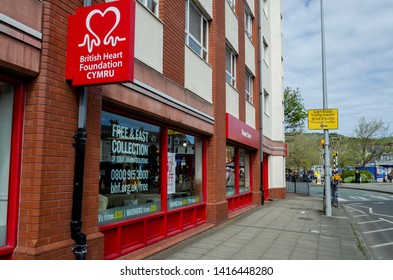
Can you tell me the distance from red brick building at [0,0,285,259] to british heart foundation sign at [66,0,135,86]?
20 centimetres

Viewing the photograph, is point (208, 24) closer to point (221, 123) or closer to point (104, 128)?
point (221, 123)

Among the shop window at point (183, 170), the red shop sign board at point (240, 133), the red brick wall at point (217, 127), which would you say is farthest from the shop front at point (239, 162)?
the shop window at point (183, 170)

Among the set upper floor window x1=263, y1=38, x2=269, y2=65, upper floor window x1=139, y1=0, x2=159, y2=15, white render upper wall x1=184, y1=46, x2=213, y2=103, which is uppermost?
upper floor window x1=263, y1=38, x2=269, y2=65

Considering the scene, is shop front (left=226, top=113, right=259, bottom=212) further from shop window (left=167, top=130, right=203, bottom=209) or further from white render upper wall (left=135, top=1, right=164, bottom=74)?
white render upper wall (left=135, top=1, right=164, bottom=74)

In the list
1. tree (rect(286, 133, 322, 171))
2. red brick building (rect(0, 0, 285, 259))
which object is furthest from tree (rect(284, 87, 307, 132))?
red brick building (rect(0, 0, 285, 259))

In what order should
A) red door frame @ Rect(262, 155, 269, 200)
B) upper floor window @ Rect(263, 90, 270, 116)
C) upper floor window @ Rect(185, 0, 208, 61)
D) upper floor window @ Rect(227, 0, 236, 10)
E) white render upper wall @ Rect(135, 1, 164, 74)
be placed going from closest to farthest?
white render upper wall @ Rect(135, 1, 164, 74) → upper floor window @ Rect(185, 0, 208, 61) → upper floor window @ Rect(227, 0, 236, 10) → upper floor window @ Rect(263, 90, 270, 116) → red door frame @ Rect(262, 155, 269, 200)

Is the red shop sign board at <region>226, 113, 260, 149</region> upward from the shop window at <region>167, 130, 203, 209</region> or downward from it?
upward

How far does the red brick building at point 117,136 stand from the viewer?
3957 millimetres

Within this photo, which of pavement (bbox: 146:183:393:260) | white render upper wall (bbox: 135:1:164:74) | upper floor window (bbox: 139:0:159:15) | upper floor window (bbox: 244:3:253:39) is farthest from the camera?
upper floor window (bbox: 244:3:253:39)

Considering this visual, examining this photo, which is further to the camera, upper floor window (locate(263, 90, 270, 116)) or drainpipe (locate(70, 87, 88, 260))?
upper floor window (locate(263, 90, 270, 116))

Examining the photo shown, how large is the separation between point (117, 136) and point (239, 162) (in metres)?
8.26

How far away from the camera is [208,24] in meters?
10.0

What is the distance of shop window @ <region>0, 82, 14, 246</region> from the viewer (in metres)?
3.93

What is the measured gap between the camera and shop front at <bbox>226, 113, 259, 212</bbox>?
1163 cm
